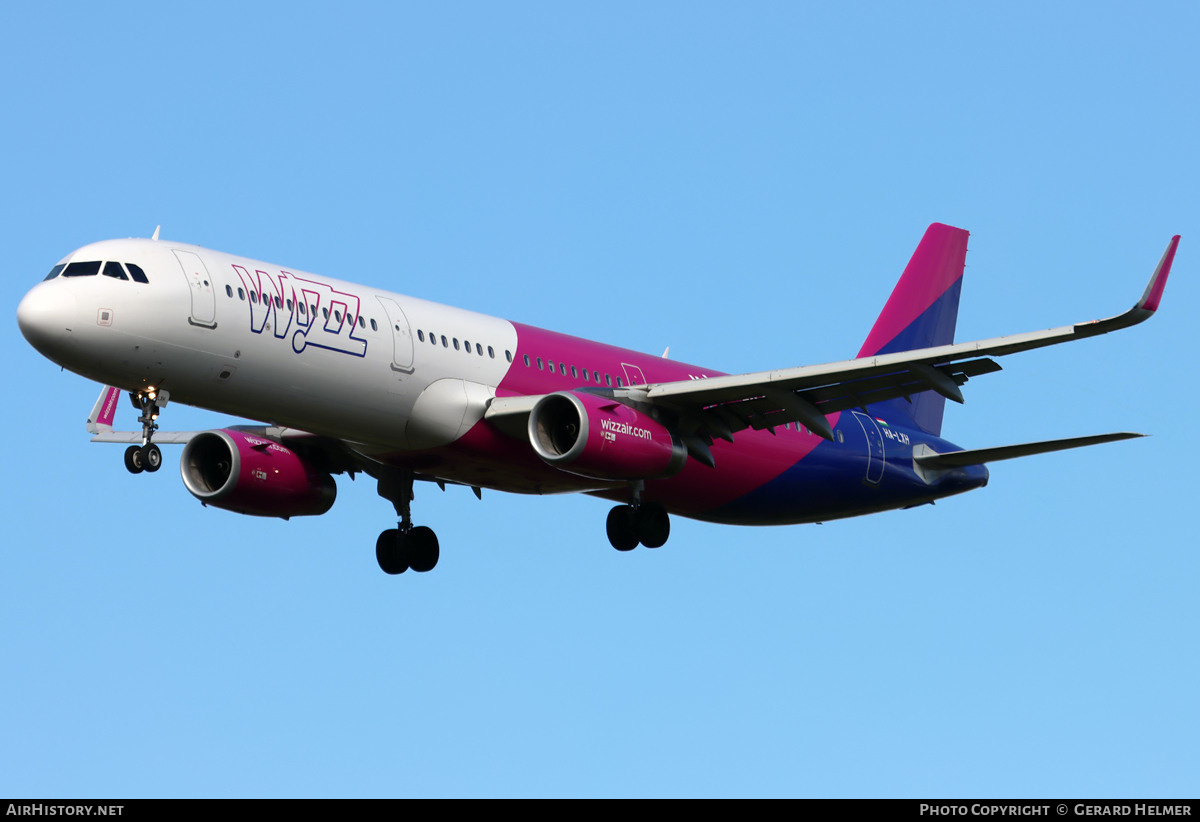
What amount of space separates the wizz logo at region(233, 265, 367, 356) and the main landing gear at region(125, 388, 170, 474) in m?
2.06

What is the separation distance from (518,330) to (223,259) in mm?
6497

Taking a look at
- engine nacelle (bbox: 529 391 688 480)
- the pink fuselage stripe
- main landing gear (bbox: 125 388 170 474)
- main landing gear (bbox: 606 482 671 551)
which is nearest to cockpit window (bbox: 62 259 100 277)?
main landing gear (bbox: 125 388 170 474)

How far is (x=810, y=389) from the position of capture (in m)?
36.0

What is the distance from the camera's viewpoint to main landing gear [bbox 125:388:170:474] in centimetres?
3198

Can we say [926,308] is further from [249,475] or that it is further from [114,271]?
[114,271]

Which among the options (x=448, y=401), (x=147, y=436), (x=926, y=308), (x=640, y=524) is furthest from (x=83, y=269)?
(x=926, y=308)

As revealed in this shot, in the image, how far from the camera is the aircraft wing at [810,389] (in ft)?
108

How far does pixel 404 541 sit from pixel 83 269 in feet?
34.7

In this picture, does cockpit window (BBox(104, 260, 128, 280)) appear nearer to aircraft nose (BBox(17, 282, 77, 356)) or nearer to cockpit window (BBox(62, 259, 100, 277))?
cockpit window (BBox(62, 259, 100, 277))

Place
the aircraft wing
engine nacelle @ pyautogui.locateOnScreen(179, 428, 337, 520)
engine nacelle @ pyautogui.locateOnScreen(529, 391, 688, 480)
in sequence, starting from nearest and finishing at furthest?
the aircraft wing < engine nacelle @ pyautogui.locateOnScreen(529, 391, 688, 480) < engine nacelle @ pyautogui.locateOnScreen(179, 428, 337, 520)
